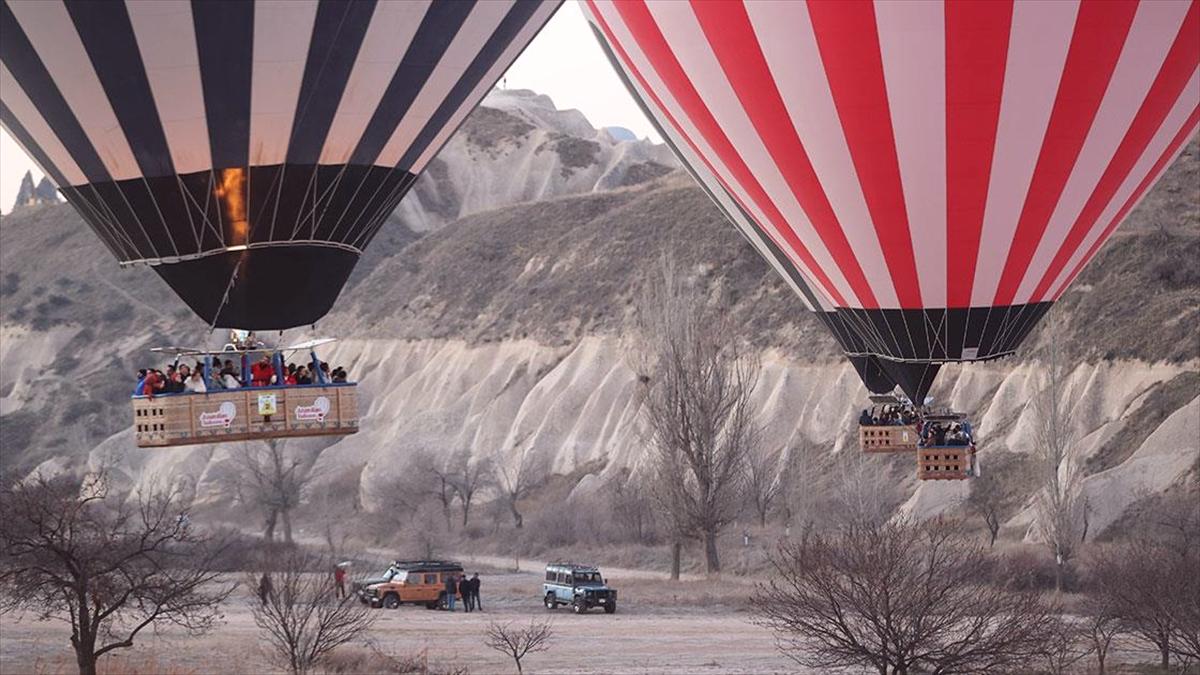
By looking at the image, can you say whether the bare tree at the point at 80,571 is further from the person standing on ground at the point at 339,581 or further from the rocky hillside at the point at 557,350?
the rocky hillside at the point at 557,350

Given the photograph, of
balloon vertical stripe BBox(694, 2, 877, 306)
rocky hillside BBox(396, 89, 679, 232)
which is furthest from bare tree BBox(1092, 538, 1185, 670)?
rocky hillside BBox(396, 89, 679, 232)

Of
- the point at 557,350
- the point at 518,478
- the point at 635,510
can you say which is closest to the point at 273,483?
the point at 518,478

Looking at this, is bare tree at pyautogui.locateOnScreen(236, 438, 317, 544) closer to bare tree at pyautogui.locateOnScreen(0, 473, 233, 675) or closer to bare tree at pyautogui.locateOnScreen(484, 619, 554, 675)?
bare tree at pyautogui.locateOnScreen(484, 619, 554, 675)

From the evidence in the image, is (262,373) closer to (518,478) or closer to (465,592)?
(465,592)

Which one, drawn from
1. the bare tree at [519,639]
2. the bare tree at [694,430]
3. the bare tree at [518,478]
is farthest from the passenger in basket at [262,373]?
the bare tree at [518,478]

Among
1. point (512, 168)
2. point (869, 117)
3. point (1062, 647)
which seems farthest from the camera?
point (512, 168)

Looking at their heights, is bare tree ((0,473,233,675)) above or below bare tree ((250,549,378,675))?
above
